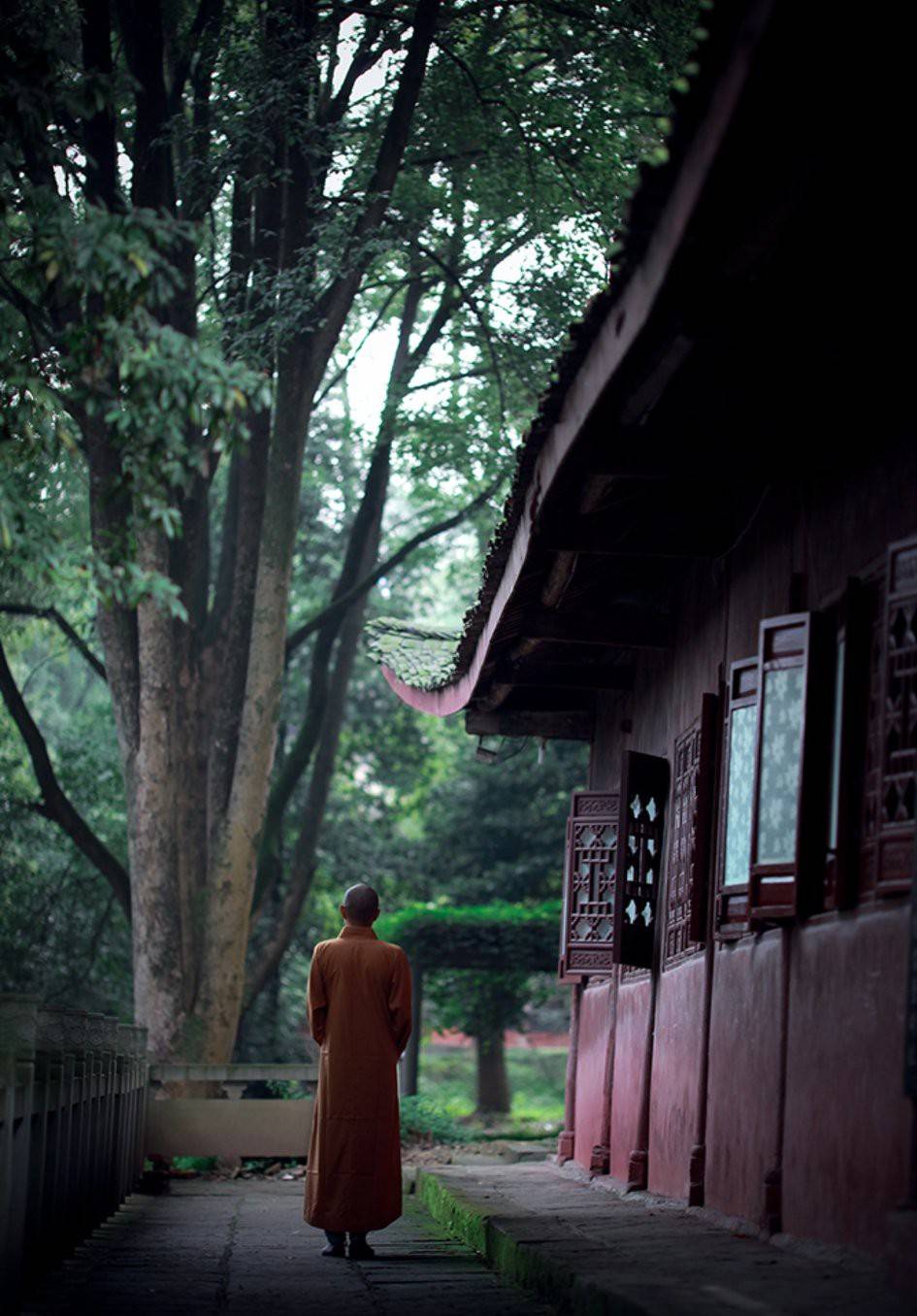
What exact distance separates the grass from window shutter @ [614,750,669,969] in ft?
76.9

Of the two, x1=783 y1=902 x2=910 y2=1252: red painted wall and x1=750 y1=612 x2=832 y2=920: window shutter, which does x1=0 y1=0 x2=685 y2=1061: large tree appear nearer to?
x1=750 y1=612 x2=832 y2=920: window shutter

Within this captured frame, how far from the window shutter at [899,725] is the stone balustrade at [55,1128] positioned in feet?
9.55

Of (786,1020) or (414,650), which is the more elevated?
(414,650)

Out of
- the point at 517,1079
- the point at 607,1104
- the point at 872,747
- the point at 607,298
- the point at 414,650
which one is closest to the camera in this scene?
the point at 607,298

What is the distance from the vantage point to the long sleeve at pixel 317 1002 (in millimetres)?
8867

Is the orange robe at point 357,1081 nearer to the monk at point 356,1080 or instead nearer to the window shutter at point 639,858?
the monk at point 356,1080

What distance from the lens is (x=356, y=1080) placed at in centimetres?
873

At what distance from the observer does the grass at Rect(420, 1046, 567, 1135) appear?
3688cm

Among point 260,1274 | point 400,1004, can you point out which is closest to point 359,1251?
point 260,1274

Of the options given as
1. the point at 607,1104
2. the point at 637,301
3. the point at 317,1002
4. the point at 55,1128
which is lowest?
the point at 607,1104

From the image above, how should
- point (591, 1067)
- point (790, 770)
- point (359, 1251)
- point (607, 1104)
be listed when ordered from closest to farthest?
1. point (790, 770)
2. point (359, 1251)
3. point (607, 1104)
4. point (591, 1067)

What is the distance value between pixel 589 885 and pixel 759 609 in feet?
16.0

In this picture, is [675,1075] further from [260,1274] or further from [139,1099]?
[139,1099]

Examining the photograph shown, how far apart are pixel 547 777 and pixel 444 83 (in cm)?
1287
